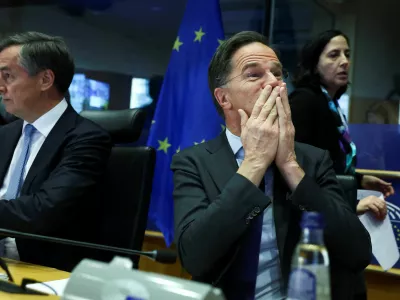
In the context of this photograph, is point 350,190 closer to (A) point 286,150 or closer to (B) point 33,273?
(A) point 286,150

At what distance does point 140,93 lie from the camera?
3312 millimetres

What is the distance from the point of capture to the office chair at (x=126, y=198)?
1.41m

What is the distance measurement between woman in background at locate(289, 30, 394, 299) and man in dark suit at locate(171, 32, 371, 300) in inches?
25.9

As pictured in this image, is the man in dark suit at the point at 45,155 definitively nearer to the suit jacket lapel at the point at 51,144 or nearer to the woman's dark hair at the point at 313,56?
the suit jacket lapel at the point at 51,144

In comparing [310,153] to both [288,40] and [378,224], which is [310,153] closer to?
[378,224]

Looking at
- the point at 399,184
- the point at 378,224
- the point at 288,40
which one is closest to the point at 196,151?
the point at 378,224

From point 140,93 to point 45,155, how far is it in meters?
1.78

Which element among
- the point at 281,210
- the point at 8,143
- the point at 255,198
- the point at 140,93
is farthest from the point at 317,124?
the point at 140,93

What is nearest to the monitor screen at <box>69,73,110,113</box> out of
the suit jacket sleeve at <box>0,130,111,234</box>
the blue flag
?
the blue flag

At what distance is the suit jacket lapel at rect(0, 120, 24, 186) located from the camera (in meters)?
1.69

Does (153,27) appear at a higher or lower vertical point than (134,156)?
higher

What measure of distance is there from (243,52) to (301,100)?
771 mm

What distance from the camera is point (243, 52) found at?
1.36m

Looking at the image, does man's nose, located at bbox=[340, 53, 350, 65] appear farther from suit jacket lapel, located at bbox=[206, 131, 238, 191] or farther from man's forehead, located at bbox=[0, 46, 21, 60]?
man's forehead, located at bbox=[0, 46, 21, 60]
